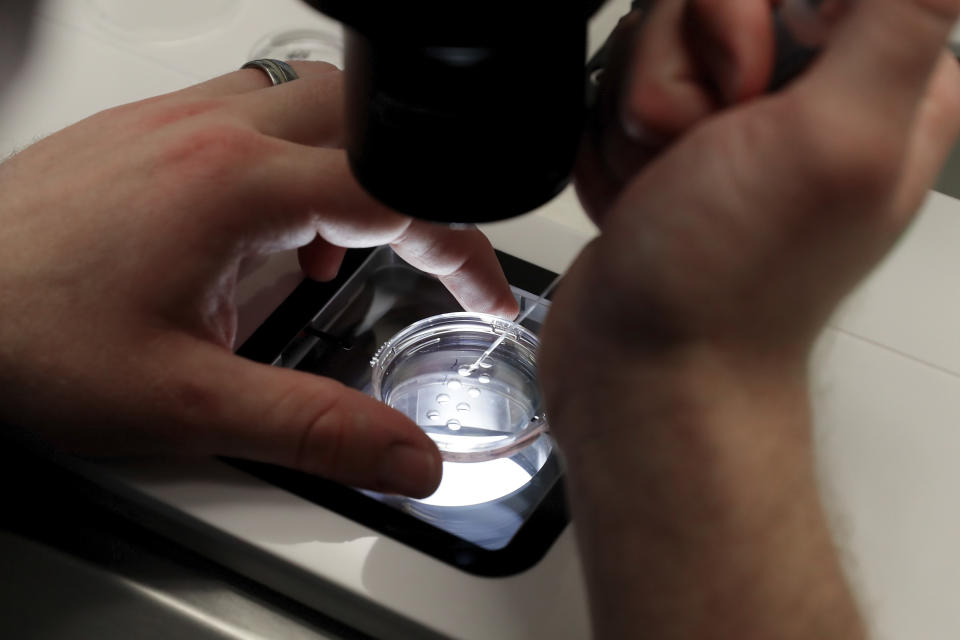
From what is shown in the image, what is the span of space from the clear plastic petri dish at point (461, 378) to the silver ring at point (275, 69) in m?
0.21

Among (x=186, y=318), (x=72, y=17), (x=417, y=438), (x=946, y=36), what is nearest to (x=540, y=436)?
(x=417, y=438)

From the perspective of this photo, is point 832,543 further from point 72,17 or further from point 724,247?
point 72,17

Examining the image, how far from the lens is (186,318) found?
449 mm

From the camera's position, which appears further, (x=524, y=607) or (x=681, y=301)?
(x=524, y=607)

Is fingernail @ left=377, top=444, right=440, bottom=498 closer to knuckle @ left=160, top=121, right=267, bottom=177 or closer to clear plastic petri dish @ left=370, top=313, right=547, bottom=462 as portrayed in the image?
clear plastic petri dish @ left=370, top=313, right=547, bottom=462

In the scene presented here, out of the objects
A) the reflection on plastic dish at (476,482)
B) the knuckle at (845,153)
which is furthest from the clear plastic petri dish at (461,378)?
the knuckle at (845,153)

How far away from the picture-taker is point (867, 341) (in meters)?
0.54

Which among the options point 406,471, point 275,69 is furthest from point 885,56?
point 275,69

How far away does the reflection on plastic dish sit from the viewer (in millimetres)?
484

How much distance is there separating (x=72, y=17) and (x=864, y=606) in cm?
71

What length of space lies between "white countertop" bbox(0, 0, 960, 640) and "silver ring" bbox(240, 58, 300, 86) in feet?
0.27

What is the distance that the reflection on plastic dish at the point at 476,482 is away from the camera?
1.59 feet

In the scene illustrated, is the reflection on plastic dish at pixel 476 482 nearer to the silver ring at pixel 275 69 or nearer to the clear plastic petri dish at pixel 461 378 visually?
the clear plastic petri dish at pixel 461 378

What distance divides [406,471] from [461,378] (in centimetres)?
14
